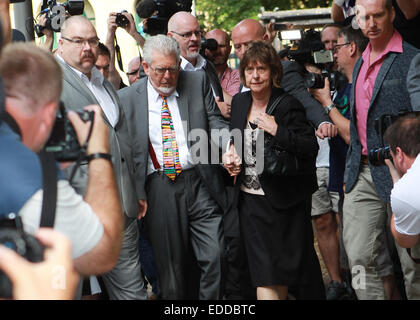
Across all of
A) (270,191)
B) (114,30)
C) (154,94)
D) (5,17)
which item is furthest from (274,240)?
(5,17)

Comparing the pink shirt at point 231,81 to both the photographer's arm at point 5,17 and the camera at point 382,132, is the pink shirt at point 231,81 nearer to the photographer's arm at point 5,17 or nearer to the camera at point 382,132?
the camera at point 382,132

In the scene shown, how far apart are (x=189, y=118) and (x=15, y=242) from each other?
2772 millimetres

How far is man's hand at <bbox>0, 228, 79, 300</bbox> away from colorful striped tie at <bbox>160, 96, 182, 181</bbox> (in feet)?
8.47

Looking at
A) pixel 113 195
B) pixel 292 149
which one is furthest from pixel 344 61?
pixel 113 195

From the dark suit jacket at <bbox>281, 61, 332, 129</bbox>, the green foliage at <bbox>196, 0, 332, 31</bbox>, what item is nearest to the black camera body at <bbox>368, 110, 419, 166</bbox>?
the dark suit jacket at <bbox>281, 61, 332, 129</bbox>

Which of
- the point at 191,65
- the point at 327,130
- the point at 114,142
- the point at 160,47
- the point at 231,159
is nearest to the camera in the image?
the point at 114,142

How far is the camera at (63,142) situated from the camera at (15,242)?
0.17 metres

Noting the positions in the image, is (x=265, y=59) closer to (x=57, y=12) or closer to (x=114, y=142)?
(x=57, y=12)

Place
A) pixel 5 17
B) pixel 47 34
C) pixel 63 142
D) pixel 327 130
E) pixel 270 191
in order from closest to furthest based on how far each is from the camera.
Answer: pixel 63 142 → pixel 5 17 → pixel 47 34 → pixel 270 191 → pixel 327 130

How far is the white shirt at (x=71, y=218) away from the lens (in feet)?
4.51

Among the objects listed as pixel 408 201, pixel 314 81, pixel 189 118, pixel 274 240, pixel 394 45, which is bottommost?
pixel 274 240

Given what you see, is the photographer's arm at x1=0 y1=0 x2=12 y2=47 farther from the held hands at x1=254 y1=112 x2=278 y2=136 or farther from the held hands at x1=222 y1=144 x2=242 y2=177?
the held hands at x1=254 y1=112 x2=278 y2=136

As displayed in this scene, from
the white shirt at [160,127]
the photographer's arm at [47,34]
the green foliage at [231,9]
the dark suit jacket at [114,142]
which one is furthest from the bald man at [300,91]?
the green foliage at [231,9]

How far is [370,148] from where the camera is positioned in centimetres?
412
